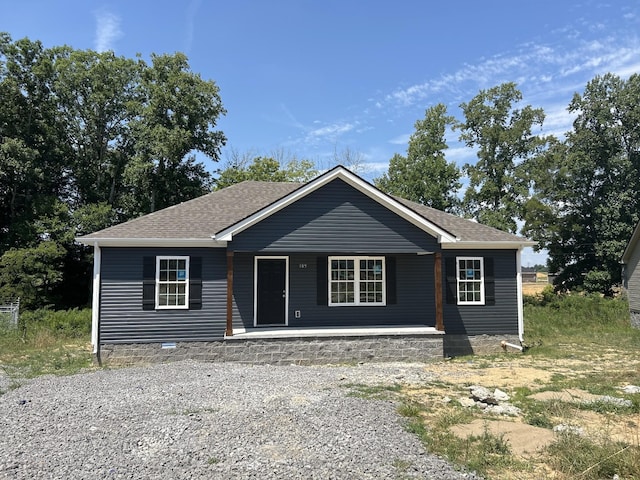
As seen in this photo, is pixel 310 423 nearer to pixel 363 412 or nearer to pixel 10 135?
pixel 363 412

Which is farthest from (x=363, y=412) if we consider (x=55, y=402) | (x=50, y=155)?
(x=50, y=155)

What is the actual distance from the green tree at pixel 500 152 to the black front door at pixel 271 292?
20.9 m

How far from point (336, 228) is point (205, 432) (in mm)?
6968

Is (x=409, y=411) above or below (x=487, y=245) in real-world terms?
below

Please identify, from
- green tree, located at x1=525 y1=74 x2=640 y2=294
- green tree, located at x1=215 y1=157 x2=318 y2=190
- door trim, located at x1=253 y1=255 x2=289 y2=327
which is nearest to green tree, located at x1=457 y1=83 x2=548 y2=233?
green tree, located at x1=525 y1=74 x2=640 y2=294

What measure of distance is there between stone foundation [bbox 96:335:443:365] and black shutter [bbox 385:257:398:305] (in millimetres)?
1433

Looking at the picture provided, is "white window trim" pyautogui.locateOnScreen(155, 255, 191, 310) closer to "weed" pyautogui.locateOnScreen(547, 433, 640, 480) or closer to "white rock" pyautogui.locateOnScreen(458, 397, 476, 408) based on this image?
"white rock" pyautogui.locateOnScreen(458, 397, 476, 408)

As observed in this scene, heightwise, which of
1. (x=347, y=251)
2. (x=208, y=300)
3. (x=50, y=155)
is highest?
(x=50, y=155)

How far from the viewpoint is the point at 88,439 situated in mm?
5422

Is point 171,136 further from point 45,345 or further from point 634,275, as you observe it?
point 634,275

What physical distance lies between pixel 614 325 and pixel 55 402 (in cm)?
2023

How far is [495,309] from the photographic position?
13234 millimetres

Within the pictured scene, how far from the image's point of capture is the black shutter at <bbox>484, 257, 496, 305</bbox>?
520 inches

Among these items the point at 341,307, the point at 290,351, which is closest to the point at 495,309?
the point at 341,307
